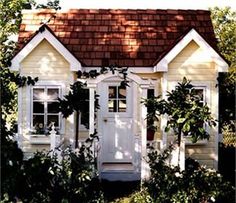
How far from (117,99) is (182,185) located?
13.5 ft

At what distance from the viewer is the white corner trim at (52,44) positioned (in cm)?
1266

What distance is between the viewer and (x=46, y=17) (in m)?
14.9

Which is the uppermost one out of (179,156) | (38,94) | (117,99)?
(38,94)

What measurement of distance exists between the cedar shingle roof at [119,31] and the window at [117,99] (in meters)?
0.80

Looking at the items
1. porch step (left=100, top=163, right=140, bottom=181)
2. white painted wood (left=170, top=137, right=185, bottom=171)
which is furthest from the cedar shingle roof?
porch step (left=100, top=163, right=140, bottom=181)

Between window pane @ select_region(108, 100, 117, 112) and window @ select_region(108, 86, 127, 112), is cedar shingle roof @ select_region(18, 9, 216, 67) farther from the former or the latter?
window pane @ select_region(108, 100, 117, 112)

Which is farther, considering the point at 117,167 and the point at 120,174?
the point at 117,167

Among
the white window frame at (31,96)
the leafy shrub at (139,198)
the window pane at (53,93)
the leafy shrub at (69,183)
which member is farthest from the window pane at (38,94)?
the leafy shrub at (139,198)

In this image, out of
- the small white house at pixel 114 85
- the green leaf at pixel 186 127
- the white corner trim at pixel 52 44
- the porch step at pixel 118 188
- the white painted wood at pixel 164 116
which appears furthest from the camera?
the white painted wood at pixel 164 116

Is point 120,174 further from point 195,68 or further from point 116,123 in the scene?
point 195,68

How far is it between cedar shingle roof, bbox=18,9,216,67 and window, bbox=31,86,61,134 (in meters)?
1.39

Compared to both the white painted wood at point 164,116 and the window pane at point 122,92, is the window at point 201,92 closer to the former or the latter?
the white painted wood at point 164,116

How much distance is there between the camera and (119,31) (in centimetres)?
1422

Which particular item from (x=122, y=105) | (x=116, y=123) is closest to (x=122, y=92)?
(x=122, y=105)
